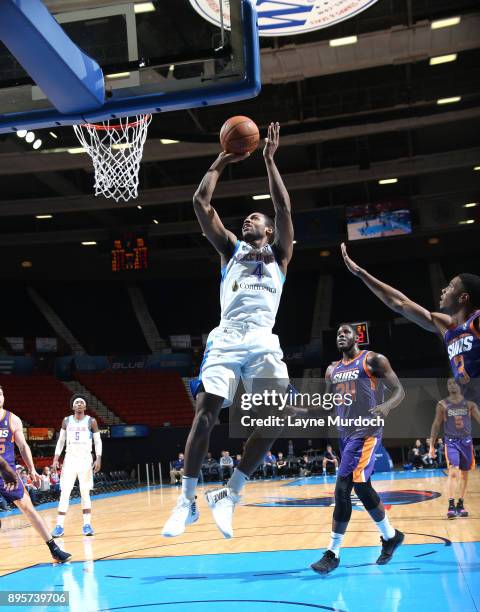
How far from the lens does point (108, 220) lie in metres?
30.3

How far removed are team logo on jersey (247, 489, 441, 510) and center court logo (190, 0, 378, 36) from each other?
8572 mm

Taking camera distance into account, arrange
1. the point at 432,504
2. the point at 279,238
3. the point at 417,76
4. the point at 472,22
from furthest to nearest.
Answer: the point at 417,76, the point at 472,22, the point at 432,504, the point at 279,238

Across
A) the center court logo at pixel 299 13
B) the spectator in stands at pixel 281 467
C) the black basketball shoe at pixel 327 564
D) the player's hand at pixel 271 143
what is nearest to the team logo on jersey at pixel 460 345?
the player's hand at pixel 271 143

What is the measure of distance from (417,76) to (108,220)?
571 inches

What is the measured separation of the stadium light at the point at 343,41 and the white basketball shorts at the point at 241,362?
1473 centimetres

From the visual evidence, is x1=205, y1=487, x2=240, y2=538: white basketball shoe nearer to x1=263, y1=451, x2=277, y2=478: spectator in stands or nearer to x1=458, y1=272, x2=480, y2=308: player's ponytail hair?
x1=458, y1=272, x2=480, y2=308: player's ponytail hair

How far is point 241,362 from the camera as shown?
156 inches

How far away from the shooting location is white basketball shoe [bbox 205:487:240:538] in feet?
12.2

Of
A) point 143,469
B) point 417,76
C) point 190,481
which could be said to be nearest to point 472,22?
point 417,76

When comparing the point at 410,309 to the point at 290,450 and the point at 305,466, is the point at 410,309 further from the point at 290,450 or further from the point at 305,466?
the point at 290,450

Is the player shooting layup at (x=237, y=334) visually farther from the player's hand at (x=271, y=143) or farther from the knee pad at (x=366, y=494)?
the knee pad at (x=366, y=494)

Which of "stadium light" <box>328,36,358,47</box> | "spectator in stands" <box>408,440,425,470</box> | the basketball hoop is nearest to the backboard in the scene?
the basketball hoop

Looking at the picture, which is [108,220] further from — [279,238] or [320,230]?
[279,238]

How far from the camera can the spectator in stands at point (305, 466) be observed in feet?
77.7
